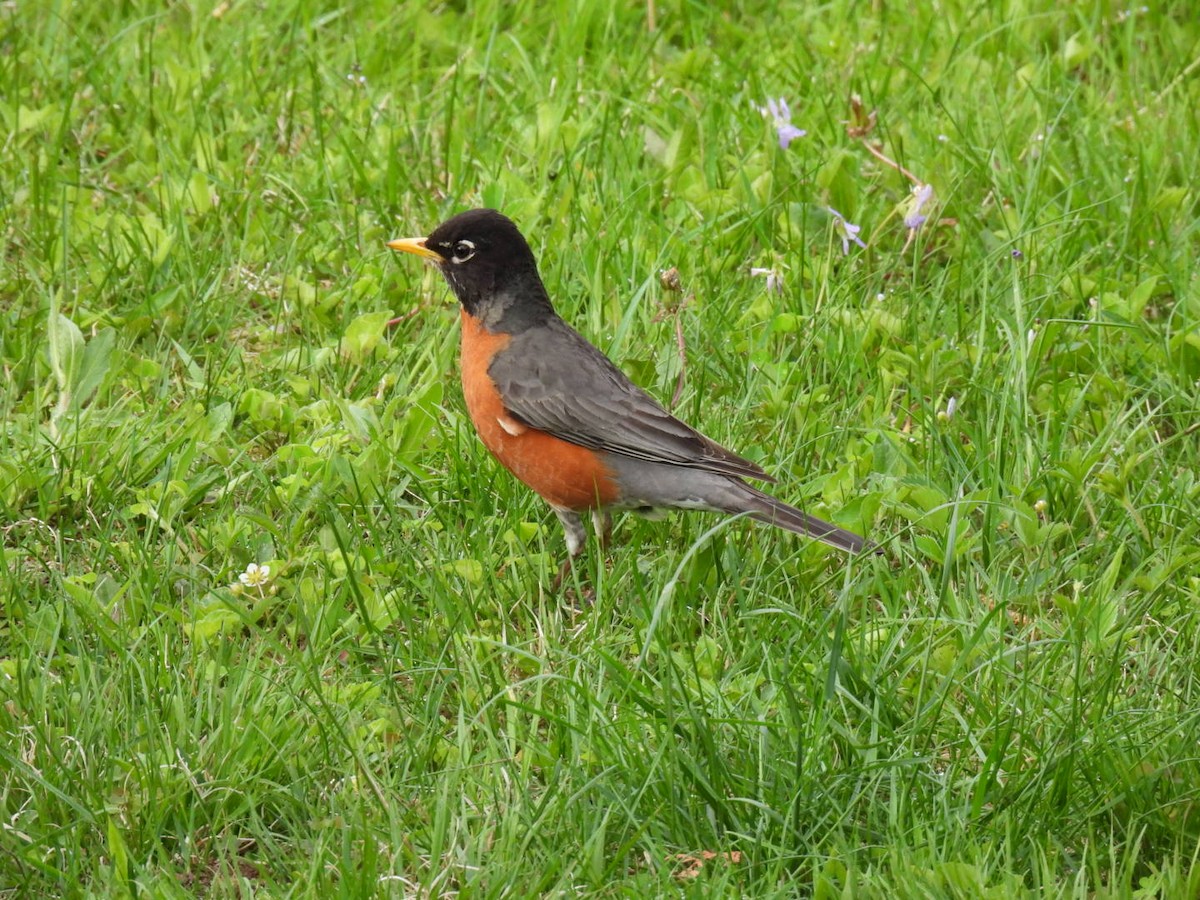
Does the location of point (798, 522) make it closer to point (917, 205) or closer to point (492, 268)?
point (492, 268)

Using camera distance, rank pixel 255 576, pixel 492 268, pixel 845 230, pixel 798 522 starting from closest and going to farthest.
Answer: pixel 255 576, pixel 798 522, pixel 492 268, pixel 845 230

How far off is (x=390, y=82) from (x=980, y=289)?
8.85 feet

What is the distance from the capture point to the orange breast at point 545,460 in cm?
464

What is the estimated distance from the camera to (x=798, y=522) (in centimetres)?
430

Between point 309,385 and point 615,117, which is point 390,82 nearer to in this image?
point 615,117

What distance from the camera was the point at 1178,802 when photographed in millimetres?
3273

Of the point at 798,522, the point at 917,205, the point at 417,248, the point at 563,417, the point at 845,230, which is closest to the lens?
the point at 798,522

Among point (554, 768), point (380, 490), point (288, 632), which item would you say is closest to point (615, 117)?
point (380, 490)

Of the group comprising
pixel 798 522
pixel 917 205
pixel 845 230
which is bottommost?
pixel 798 522

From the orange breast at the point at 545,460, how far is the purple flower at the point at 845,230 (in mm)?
1431

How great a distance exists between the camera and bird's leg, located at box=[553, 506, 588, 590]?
456 cm

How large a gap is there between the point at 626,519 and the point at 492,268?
0.90 meters

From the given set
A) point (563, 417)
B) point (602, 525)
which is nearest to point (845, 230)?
point (563, 417)

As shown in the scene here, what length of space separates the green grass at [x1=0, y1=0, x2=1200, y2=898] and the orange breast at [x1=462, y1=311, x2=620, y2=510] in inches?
6.4
